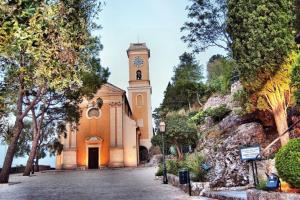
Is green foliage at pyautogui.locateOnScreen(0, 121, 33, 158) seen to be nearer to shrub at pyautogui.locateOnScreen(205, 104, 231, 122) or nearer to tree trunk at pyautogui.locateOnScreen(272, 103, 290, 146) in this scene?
shrub at pyautogui.locateOnScreen(205, 104, 231, 122)

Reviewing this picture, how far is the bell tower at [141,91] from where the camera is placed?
42469mm

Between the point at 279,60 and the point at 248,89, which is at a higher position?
the point at 279,60

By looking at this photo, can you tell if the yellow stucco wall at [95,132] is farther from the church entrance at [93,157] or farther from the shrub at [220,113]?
the shrub at [220,113]

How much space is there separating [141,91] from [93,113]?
27.5ft

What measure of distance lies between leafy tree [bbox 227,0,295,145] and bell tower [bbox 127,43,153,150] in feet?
104

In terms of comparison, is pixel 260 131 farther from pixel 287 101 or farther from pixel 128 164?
pixel 128 164

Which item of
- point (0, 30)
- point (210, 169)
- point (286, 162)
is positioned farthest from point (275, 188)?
point (0, 30)

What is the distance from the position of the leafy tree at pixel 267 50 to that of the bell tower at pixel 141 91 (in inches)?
1243

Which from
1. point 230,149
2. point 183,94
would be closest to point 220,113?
point 230,149

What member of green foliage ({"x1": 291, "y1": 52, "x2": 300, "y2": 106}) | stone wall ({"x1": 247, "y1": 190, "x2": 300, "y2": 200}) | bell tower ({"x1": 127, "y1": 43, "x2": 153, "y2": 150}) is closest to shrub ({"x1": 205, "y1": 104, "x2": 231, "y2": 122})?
green foliage ({"x1": 291, "y1": 52, "x2": 300, "y2": 106})

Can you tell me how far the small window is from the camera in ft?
123

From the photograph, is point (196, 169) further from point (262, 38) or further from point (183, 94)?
point (183, 94)

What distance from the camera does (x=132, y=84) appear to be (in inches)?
1721

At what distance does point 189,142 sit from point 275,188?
14.0 metres
